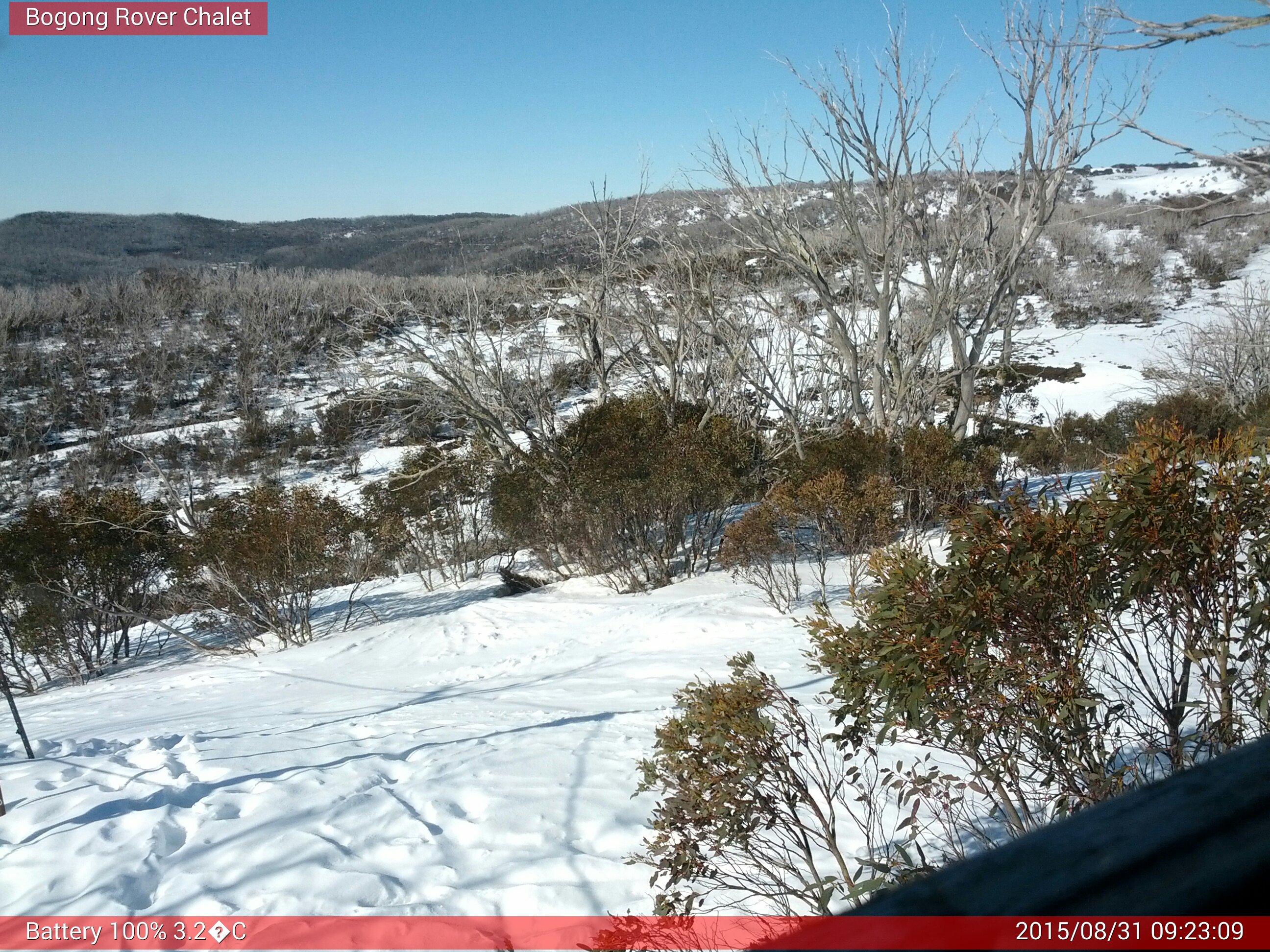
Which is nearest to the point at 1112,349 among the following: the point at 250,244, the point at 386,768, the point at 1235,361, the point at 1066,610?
the point at 1235,361

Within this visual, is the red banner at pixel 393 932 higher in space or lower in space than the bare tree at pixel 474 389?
lower

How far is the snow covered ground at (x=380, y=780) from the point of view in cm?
329

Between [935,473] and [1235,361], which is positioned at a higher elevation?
[1235,361]

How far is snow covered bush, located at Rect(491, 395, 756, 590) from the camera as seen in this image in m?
10.4

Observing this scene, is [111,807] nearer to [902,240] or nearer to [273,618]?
[273,618]

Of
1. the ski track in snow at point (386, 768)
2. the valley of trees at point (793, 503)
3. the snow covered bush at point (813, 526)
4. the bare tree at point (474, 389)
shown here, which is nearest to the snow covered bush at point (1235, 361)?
the valley of trees at point (793, 503)

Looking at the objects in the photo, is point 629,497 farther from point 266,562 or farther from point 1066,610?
point 1066,610

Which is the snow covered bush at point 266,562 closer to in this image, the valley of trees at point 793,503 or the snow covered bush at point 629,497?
the valley of trees at point 793,503

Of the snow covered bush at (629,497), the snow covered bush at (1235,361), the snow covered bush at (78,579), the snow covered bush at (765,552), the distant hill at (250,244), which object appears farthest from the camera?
the distant hill at (250,244)

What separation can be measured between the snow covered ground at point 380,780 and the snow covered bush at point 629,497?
167cm

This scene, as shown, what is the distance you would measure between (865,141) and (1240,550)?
9890 mm

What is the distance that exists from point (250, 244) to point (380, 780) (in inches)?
3036

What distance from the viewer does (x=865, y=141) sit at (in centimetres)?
1088

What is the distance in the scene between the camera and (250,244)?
70.5 m
